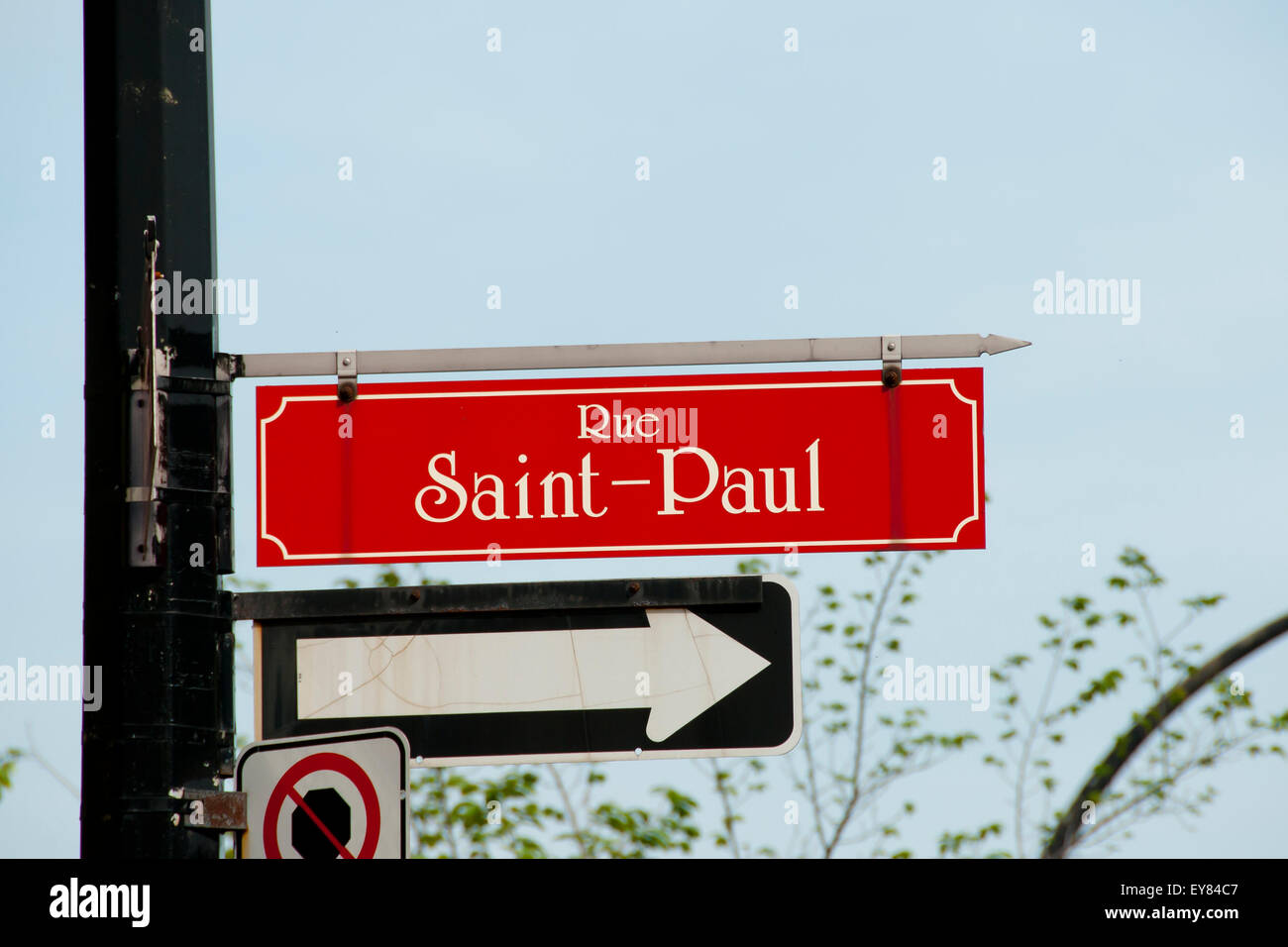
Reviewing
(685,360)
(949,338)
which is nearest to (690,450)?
(685,360)

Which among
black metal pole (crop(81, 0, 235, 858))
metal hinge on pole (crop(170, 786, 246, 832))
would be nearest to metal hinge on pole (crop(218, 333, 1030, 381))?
black metal pole (crop(81, 0, 235, 858))

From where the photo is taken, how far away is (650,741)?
370 centimetres

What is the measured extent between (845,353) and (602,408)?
608 millimetres

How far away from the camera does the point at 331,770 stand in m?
3.62

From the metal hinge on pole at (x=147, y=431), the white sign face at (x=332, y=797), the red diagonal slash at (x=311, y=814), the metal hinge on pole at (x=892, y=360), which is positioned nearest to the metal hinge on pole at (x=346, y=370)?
the metal hinge on pole at (x=147, y=431)

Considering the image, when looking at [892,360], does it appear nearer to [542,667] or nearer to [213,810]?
[542,667]

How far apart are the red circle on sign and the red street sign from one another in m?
0.53

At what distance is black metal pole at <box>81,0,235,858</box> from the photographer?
3305 millimetres

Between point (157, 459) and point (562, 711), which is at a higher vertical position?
point (157, 459)

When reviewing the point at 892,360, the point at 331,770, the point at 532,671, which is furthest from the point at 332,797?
the point at 892,360

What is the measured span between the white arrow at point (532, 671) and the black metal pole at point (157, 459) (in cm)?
34

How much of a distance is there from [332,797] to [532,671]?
1.75 ft

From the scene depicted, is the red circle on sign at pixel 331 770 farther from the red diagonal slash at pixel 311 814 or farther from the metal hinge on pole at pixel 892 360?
the metal hinge on pole at pixel 892 360

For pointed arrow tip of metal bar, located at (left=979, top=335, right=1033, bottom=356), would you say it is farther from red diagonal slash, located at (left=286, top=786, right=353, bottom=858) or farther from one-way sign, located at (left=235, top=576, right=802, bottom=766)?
red diagonal slash, located at (left=286, top=786, right=353, bottom=858)
